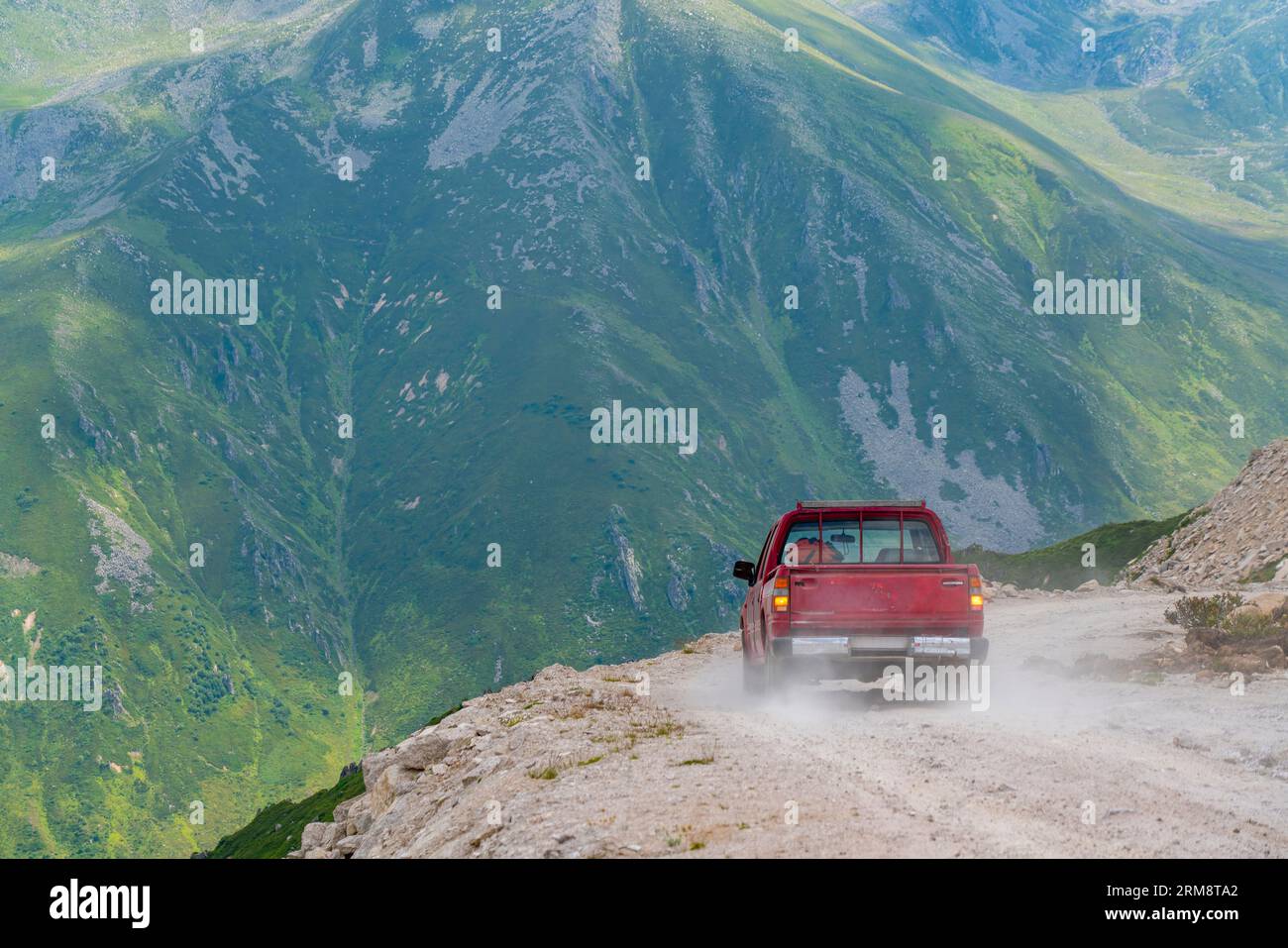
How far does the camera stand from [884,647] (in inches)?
801

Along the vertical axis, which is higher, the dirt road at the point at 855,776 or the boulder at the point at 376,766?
the dirt road at the point at 855,776

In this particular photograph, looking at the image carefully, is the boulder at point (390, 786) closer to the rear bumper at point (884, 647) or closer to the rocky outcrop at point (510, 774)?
the rocky outcrop at point (510, 774)

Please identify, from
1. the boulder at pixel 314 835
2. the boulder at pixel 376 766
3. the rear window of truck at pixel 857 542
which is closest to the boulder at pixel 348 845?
the boulder at pixel 376 766

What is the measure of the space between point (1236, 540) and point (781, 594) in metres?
27.2

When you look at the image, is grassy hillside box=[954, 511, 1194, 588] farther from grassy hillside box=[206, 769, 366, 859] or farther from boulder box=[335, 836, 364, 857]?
boulder box=[335, 836, 364, 857]

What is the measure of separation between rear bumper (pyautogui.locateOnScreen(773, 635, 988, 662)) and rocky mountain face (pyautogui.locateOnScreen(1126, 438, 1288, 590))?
18.6 metres

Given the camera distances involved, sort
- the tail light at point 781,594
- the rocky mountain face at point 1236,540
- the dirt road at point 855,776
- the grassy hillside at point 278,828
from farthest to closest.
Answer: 1. the grassy hillside at point 278,828
2. the rocky mountain face at point 1236,540
3. the tail light at point 781,594
4. the dirt road at point 855,776

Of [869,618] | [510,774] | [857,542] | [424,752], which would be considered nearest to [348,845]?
[424,752]

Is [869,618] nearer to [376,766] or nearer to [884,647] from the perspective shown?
[884,647]

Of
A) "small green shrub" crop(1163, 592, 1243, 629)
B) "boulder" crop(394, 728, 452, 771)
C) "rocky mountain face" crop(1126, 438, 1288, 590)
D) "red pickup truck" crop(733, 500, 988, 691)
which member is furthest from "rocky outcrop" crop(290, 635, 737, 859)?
"rocky mountain face" crop(1126, 438, 1288, 590)

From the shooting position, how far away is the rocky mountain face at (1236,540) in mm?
38500

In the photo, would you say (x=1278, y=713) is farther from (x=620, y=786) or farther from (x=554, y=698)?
(x=554, y=698)

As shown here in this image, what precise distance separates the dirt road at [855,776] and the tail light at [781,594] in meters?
1.48
